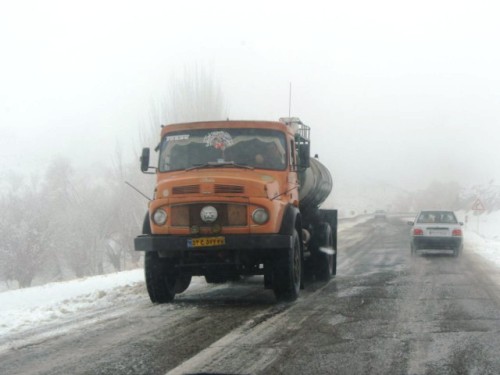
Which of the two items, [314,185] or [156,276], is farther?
[314,185]

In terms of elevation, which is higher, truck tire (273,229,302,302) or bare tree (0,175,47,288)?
truck tire (273,229,302,302)

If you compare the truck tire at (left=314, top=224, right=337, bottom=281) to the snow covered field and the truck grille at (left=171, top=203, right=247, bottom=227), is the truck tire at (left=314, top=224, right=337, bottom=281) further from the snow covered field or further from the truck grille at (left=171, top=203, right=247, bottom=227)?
the truck grille at (left=171, top=203, right=247, bottom=227)

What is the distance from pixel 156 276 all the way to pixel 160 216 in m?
0.94

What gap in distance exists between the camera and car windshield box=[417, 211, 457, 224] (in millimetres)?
20078

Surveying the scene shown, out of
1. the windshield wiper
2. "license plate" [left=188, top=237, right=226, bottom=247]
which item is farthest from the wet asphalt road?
the windshield wiper

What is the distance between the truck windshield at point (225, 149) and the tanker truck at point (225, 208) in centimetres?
2

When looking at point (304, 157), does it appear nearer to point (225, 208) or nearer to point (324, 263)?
point (225, 208)

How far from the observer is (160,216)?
8.50 m

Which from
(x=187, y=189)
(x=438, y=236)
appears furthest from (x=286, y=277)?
(x=438, y=236)

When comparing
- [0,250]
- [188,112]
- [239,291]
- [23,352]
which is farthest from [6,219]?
[23,352]

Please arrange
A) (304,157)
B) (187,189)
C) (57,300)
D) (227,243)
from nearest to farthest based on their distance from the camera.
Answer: (227,243) → (187,189) → (57,300) → (304,157)

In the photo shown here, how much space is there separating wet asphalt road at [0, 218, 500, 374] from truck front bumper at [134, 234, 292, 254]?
0.85m

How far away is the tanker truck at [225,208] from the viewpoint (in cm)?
823

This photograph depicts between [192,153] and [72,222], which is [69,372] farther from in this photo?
[72,222]
